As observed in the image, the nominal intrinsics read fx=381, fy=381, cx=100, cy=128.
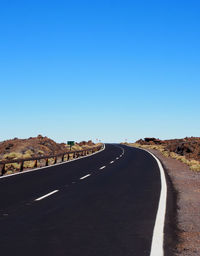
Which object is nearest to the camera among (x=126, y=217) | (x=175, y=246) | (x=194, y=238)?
(x=175, y=246)

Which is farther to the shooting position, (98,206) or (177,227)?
(98,206)

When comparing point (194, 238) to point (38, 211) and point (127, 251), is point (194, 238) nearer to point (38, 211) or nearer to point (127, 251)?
point (127, 251)

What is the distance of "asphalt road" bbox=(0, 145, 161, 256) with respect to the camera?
561cm

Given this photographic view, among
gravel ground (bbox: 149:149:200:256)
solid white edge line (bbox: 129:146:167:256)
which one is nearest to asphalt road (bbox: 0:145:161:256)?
solid white edge line (bbox: 129:146:167:256)

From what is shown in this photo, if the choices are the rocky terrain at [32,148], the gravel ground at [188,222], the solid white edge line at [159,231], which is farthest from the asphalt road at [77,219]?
the rocky terrain at [32,148]

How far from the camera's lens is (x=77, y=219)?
7746 millimetres

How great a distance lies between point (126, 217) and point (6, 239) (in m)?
2.81

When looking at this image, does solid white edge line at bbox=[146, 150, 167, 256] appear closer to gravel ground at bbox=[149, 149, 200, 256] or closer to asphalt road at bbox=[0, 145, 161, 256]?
asphalt road at bbox=[0, 145, 161, 256]

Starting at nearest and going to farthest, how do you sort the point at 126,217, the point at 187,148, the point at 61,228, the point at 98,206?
the point at 61,228
the point at 126,217
the point at 98,206
the point at 187,148

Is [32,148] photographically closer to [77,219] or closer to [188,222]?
[77,219]

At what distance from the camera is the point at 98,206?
30.9 feet

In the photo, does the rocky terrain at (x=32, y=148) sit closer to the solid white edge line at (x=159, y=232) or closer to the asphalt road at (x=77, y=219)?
the asphalt road at (x=77, y=219)

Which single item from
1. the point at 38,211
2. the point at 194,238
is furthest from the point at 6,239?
the point at 194,238

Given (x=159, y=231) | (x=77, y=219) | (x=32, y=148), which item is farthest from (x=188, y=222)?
(x=32, y=148)
